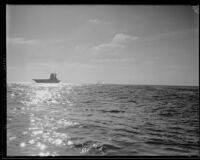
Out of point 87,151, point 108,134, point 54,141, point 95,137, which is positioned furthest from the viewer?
point 108,134

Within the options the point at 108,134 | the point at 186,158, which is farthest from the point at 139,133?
the point at 186,158

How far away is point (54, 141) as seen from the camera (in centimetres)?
810

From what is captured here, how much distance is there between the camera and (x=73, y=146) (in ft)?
24.6

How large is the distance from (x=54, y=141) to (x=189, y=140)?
297 inches

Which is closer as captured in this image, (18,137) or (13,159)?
(13,159)

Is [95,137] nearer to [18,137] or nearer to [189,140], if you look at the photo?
[18,137]
